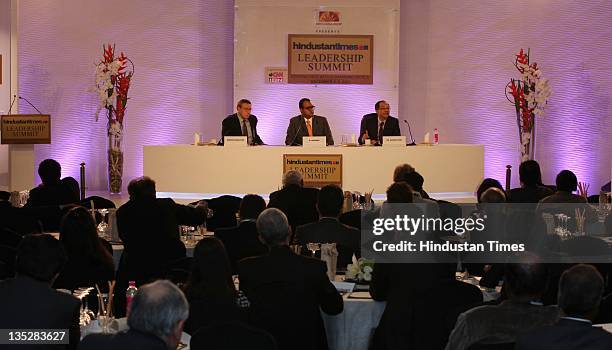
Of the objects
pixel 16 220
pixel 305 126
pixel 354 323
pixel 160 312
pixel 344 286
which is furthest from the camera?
pixel 305 126

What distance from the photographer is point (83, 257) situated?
18.4 ft

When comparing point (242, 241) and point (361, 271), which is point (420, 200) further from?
point (361, 271)

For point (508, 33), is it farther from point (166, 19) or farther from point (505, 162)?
point (166, 19)

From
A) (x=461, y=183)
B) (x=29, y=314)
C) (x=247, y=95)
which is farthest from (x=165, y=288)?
(x=247, y=95)

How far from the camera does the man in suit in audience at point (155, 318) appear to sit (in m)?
3.10

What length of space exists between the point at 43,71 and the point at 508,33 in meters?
7.20

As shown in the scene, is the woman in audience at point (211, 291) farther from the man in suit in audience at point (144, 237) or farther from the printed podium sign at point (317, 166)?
the printed podium sign at point (317, 166)

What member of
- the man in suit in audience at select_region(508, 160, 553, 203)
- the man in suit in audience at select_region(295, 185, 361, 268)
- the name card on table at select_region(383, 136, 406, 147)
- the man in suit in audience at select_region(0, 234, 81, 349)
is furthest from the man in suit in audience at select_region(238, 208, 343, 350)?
the name card on table at select_region(383, 136, 406, 147)

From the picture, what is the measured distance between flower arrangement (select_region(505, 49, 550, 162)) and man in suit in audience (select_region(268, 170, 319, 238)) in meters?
6.43

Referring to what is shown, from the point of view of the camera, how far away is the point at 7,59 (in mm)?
14047

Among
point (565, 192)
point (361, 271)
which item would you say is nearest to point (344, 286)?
point (361, 271)

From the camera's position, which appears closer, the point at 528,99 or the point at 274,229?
the point at 274,229

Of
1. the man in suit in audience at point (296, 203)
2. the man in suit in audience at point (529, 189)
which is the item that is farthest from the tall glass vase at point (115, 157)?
the man in suit in audience at point (529, 189)

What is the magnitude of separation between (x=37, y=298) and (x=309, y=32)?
10.8 meters
